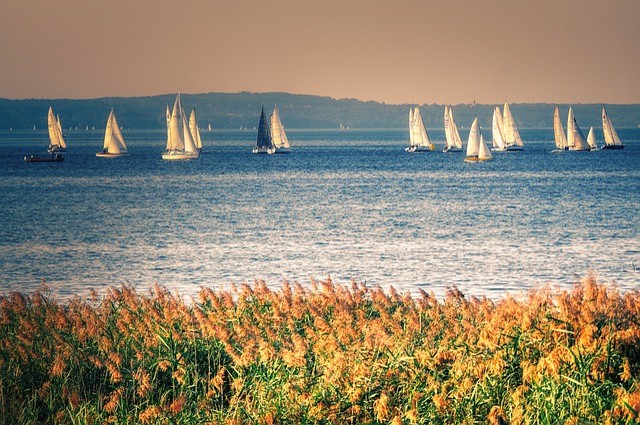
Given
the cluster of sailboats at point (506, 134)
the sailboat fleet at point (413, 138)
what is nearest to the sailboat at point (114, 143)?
the sailboat fleet at point (413, 138)

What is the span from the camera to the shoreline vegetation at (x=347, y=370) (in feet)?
39.5

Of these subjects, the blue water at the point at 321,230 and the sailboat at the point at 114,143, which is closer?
the blue water at the point at 321,230

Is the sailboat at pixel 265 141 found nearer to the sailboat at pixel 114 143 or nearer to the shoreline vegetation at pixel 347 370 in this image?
the sailboat at pixel 114 143

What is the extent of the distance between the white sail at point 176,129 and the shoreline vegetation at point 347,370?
101575 mm

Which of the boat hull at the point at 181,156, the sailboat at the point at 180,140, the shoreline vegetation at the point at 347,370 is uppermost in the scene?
the shoreline vegetation at the point at 347,370

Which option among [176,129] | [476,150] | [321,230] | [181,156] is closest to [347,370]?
[321,230]

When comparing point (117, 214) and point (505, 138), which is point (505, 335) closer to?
point (117, 214)

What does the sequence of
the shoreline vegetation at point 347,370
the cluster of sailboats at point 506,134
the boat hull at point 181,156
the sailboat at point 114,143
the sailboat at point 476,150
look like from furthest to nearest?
the cluster of sailboats at point 506,134, the sailboat at point 114,143, the boat hull at point 181,156, the sailboat at point 476,150, the shoreline vegetation at point 347,370

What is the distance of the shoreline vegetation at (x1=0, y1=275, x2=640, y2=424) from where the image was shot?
1205 centimetres

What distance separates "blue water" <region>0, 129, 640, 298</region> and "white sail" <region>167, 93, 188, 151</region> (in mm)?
13112

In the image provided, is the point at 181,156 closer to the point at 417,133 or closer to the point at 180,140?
the point at 180,140

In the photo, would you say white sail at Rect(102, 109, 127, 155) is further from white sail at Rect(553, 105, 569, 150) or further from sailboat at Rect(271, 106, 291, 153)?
white sail at Rect(553, 105, 569, 150)

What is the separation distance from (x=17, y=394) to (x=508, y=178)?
3533 inches

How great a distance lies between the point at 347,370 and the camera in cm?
1296
